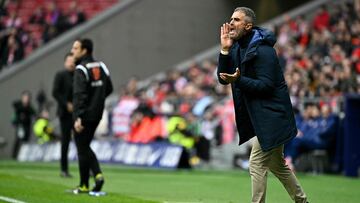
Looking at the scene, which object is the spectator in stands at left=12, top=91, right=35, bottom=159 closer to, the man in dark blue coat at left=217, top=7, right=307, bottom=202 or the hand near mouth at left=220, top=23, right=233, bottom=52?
the man in dark blue coat at left=217, top=7, right=307, bottom=202

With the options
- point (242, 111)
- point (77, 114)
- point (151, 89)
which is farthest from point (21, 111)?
point (242, 111)

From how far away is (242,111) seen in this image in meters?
10.2

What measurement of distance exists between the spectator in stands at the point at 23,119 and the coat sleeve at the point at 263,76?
20614mm

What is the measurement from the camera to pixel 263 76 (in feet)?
32.7

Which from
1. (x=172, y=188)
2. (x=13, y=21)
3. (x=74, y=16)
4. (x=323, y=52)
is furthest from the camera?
(x=13, y=21)

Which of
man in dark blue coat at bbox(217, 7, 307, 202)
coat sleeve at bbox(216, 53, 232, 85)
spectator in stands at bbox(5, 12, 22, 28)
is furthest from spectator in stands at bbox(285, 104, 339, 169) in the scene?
spectator in stands at bbox(5, 12, 22, 28)

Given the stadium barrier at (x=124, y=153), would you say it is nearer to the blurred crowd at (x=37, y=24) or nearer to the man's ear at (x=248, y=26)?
the blurred crowd at (x=37, y=24)

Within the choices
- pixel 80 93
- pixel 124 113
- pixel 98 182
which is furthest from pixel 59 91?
pixel 124 113

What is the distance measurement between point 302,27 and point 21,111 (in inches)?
356

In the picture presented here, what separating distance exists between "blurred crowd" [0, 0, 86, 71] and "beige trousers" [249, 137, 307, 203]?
2335 centimetres

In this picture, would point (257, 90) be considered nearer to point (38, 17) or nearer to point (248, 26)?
point (248, 26)

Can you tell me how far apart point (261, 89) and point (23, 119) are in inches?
824

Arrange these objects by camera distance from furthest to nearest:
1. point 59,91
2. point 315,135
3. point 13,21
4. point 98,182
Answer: point 13,21 → point 315,135 → point 59,91 → point 98,182

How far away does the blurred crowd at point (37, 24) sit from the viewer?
33312 mm
